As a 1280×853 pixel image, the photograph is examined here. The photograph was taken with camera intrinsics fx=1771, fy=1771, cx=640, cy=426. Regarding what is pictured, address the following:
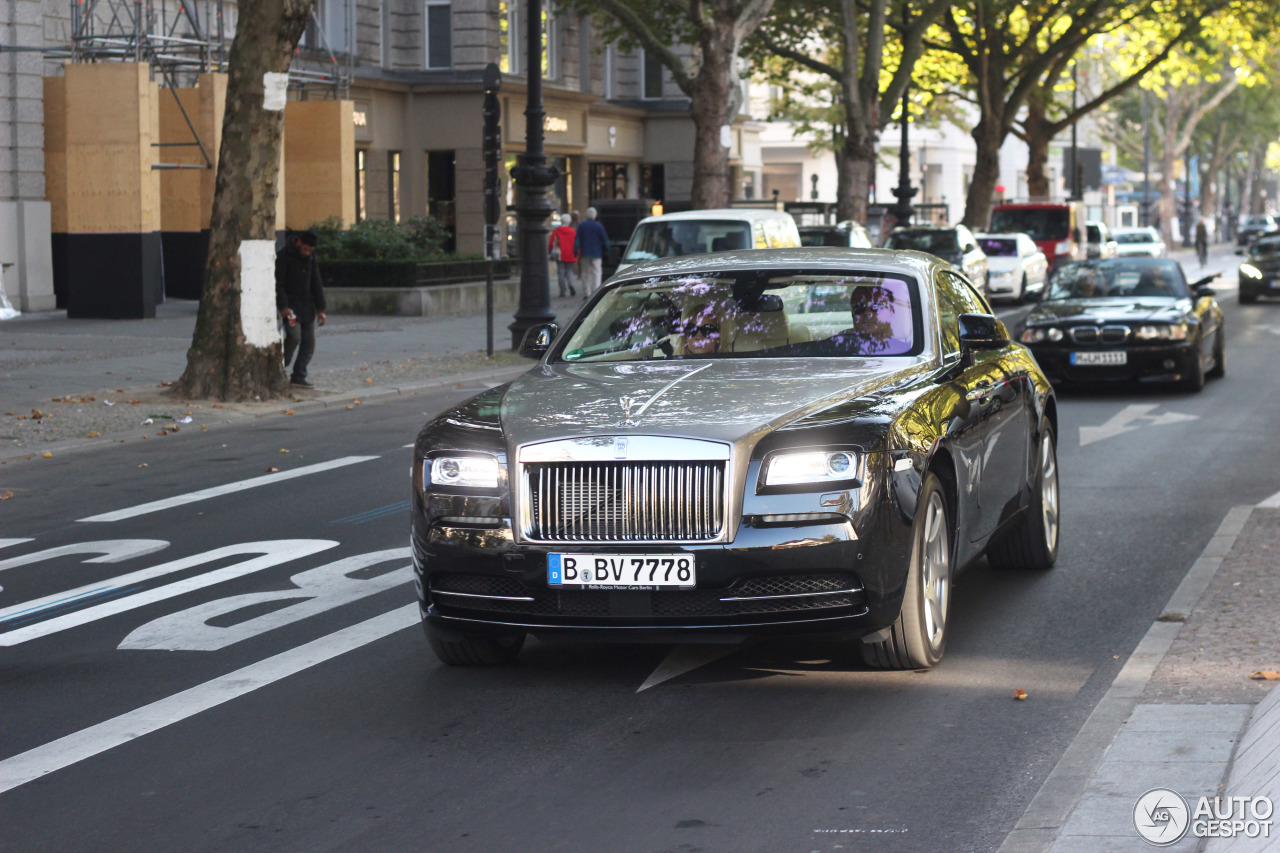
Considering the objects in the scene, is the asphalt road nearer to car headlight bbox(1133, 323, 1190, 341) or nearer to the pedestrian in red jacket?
car headlight bbox(1133, 323, 1190, 341)

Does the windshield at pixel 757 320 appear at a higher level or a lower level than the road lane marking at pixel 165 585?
higher

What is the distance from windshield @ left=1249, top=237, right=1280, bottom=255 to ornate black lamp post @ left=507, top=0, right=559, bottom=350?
20680 millimetres

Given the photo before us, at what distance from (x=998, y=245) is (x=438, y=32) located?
1486 cm

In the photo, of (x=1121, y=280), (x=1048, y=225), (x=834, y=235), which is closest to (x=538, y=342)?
(x=1121, y=280)

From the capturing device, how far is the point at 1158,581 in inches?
327

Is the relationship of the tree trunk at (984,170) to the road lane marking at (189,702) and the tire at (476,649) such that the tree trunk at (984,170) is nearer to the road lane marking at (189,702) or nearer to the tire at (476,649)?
the road lane marking at (189,702)

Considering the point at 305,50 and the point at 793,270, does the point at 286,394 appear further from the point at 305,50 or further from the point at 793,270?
the point at 305,50

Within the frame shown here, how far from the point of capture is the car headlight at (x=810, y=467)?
5.91 m

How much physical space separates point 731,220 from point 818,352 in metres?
14.9

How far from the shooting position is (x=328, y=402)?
57.1 ft

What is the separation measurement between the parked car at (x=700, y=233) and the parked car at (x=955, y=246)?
11850 mm

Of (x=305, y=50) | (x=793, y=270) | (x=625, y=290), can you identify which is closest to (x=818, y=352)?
(x=793, y=270)

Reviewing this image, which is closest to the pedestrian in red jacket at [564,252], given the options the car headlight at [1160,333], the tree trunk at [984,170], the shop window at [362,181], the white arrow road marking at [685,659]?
the shop window at [362,181]

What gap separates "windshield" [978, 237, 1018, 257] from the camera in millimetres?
38000
